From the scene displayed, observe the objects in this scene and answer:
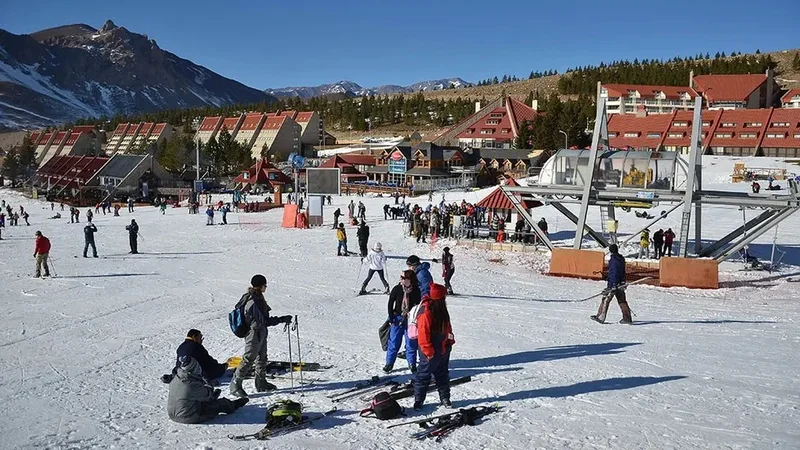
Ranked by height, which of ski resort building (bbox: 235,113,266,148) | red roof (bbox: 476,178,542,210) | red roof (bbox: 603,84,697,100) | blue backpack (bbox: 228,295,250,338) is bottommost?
blue backpack (bbox: 228,295,250,338)

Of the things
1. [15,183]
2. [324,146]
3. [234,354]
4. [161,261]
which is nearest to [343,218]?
[161,261]

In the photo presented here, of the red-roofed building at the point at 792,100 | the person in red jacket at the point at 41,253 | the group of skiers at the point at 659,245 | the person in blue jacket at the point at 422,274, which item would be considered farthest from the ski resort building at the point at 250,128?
the person in blue jacket at the point at 422,274

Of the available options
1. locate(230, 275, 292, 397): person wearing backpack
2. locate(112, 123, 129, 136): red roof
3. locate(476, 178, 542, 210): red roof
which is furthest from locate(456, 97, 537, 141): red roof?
locate(230, 275, 292, 397): person wearing backpack

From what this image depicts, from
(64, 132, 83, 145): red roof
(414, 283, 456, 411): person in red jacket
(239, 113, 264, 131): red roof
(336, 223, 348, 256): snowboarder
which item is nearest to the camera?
(414, 283, 456, 411): person in red jacket

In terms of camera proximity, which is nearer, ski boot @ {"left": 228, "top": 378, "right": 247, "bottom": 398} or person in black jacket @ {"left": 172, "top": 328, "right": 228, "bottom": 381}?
person in black jacket @ {"left": 172, "top": 328, "right": 228, "bottom": 381}

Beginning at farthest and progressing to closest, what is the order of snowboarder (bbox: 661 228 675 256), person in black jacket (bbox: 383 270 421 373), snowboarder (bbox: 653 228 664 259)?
snowboarder (bbox: 653 228 664 259) < snowboarder (bbox: 661 228 675 256) < person in black jacket (bbox: 383 270 421 373)

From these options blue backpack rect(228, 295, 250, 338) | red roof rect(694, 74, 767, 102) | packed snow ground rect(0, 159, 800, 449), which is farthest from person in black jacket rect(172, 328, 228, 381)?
red roof rect(694, 74, 767, 102)

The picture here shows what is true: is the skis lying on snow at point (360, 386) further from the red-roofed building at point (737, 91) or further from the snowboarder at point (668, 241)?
the red-roofed building at point (737, 91)

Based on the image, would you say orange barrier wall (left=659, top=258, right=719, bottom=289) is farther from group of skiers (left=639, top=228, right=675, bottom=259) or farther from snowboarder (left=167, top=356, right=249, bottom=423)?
snowboarder (left=167, top=356, right=249, bottom=423)

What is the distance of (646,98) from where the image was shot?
9362cm

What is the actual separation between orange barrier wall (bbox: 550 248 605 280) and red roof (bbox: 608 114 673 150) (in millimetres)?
53596

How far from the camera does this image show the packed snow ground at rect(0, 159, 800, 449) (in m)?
6.84

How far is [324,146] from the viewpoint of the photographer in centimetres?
10212

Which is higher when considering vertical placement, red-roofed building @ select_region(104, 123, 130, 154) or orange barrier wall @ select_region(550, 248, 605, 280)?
red-roofed building @ select_region(104, 123, 130, 154)
